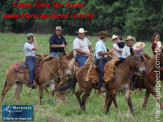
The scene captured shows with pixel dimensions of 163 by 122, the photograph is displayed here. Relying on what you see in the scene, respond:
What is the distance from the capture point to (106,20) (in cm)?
5097

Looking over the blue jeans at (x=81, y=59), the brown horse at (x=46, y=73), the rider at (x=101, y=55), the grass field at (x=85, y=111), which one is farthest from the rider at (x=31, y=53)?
the rider at (x=101, y=55)

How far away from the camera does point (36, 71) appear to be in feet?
37.7

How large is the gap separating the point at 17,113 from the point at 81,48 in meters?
3.76

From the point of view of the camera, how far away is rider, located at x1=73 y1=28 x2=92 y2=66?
37.8 feet

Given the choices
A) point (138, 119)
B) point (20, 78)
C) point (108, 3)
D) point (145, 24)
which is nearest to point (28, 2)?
point (108, 3)

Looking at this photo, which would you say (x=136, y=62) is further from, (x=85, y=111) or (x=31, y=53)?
(x=31, y=53)

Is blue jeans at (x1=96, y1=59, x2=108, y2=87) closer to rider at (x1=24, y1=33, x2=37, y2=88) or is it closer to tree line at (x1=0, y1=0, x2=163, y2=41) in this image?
rider at (x1=24, y1=33, x2=37, y2=88)

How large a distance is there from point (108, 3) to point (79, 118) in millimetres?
45915

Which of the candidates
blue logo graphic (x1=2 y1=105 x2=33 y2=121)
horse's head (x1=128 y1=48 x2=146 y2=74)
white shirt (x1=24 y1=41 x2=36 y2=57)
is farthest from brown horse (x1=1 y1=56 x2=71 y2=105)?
horse's head (x1=128 y1=48 x2=146 y2=74)

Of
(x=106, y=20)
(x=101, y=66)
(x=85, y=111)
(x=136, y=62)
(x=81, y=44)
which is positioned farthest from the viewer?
(x=106, y=20)

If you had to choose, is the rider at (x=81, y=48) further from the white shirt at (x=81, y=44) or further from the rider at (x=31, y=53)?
the rider at (x=31, y=53)

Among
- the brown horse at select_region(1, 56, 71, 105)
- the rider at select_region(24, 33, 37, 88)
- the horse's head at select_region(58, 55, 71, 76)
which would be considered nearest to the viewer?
the horse's head at select_region(58, 55, 71, 76)

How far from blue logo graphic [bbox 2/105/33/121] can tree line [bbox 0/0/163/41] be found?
3206 cm

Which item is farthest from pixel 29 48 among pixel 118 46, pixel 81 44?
pixel 118 46
